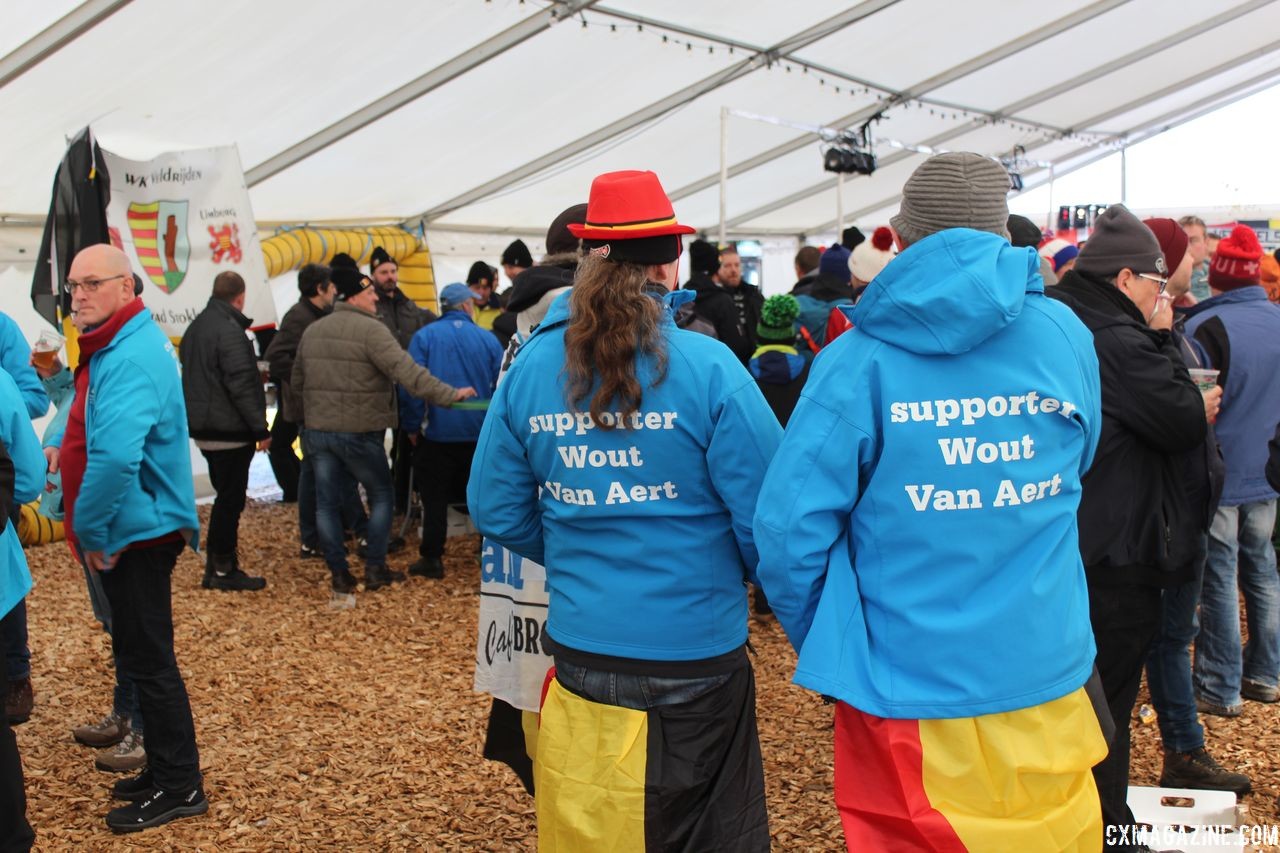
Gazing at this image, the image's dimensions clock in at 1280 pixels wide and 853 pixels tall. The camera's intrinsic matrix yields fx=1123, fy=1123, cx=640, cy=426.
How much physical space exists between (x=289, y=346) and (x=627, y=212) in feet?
19.4

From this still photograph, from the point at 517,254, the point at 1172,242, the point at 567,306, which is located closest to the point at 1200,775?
the point at 1172,242

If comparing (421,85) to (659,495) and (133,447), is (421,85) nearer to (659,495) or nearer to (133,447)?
(133,447)

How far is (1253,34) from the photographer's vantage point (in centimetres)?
1352

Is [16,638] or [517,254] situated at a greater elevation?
[517,254]

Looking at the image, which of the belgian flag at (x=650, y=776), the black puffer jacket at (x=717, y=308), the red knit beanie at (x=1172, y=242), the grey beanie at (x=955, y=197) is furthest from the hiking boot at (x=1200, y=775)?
the black puffer jacket at (x=717, y=308)

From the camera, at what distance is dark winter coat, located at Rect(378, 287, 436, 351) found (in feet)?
26.9

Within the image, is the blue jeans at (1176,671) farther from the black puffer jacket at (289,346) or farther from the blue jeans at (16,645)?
the black puffer jacket at (289,346)

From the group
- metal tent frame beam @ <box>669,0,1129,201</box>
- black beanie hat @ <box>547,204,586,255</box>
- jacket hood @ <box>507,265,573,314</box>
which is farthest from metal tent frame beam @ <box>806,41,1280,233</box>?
jacket hood @ <box>507,265,573,314</box>

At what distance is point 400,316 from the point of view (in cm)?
829

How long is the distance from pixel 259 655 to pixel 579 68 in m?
5.16

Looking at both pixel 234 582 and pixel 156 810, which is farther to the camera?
pixel 234 582

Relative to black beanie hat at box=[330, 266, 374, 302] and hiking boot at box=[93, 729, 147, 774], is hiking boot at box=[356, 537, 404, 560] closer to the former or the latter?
black beanie hat at box=[330, 266, 374, 302]

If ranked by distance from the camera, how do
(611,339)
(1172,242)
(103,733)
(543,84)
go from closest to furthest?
1. (611,339)
2. (1172,242)
3. (103,733)
4. (543,84)

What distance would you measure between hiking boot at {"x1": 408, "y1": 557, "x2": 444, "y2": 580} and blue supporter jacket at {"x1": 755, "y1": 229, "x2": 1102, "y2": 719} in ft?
17.6
